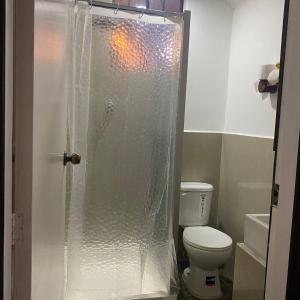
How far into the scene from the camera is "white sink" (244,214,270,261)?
4.94 ft

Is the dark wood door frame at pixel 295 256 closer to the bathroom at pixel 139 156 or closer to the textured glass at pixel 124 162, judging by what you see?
the bathroom at pixel 139 156

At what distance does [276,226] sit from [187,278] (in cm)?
157

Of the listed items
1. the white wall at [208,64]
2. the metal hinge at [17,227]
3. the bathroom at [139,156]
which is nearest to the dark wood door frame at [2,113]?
the metal hinge at [17,227]

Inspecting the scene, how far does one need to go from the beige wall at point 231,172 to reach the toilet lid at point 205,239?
0.87 ft

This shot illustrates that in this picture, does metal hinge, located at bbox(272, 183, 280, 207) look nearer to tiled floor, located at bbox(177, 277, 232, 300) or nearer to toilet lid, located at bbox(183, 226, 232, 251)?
toilet lid, located at bbox(183, 226, 232, 251)

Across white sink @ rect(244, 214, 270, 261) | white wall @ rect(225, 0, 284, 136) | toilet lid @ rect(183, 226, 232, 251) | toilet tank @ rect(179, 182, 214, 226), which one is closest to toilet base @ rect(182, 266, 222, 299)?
toilet lid @ rect(183, 226, 232, 251)

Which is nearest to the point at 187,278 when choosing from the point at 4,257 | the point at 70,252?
the point at 70,252

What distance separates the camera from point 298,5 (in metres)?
0.91

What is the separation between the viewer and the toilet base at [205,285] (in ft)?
7.28

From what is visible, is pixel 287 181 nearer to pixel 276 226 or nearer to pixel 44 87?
pixel 276 226

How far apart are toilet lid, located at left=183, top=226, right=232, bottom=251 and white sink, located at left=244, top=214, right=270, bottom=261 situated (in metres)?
0.42

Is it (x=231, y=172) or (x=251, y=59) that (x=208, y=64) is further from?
(x=231, y=172)

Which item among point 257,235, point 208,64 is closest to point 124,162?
point 257,235

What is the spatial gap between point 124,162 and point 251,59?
1.36 meters
